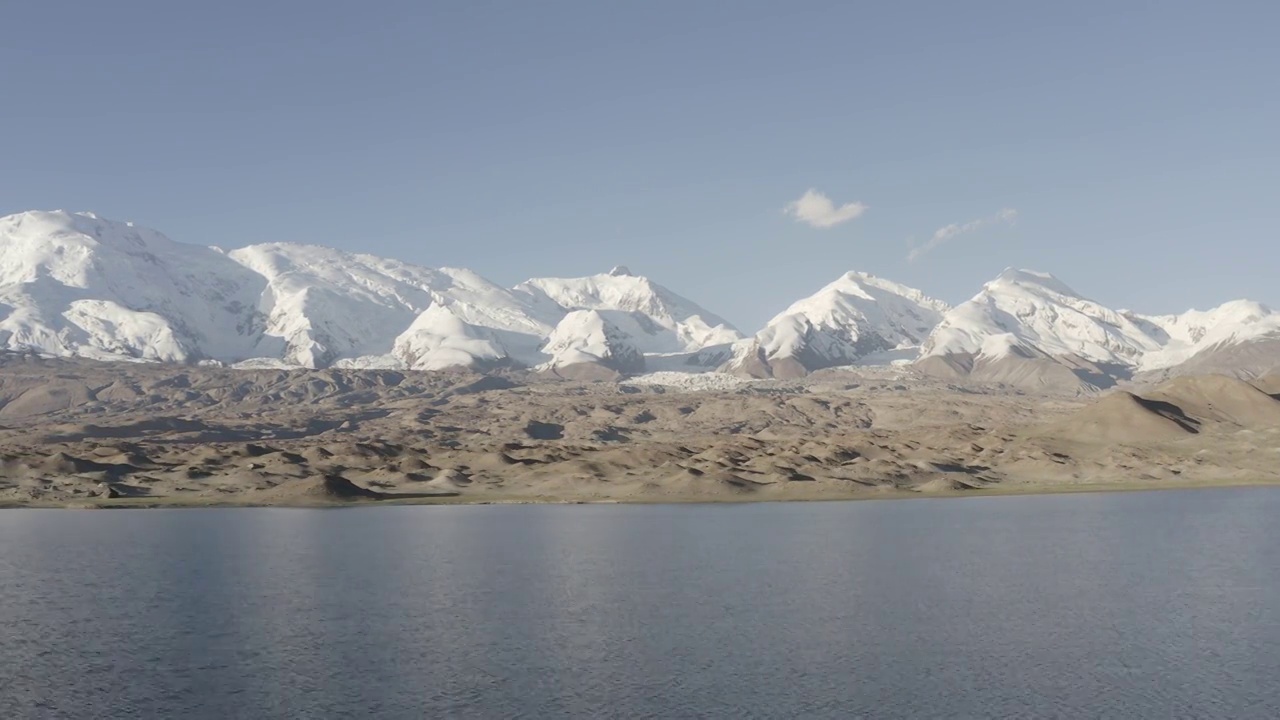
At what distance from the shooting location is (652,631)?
91750mm

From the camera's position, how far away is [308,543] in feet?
575

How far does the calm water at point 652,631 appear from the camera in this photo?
6931 centimetres

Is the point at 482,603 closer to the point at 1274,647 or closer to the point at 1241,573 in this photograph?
the point at 1274,647

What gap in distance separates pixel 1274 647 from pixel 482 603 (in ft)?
198

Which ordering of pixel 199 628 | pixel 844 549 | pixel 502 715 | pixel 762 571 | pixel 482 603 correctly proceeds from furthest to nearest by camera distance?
pixel 844 549, pixel 762 571, pixel 482 603, pixel 199 628, pixel 502 715

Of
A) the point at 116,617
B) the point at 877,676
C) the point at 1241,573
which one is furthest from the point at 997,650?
the point at 116,617

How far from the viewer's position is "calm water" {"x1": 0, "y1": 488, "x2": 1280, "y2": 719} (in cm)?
6931

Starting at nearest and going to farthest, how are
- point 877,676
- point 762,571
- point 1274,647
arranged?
1. point 877,676
2. point 1274,647
3. point 762,571

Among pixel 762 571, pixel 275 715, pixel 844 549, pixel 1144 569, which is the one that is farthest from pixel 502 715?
pixel 844 549

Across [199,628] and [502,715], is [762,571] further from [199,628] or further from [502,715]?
[502,715]

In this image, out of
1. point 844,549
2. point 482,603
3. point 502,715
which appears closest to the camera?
point 502,715

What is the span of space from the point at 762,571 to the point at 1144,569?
38577mm

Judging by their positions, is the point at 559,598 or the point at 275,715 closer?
the point at 275,715

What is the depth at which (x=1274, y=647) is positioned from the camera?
8269 cm
